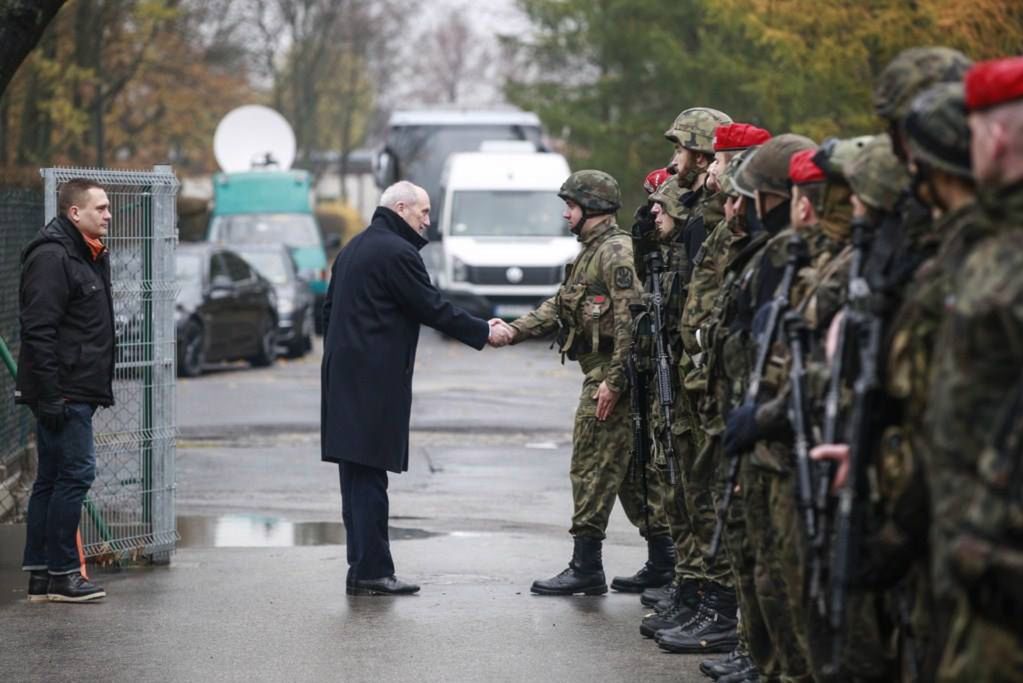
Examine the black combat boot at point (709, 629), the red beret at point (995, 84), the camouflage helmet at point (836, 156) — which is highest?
the red beret at point (995, 84)

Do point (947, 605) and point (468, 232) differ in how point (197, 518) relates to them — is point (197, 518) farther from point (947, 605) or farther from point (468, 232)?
point (468, 232)

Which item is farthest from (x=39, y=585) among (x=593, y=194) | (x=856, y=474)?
(x=856, y=474)

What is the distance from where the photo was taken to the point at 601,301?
9.17 m

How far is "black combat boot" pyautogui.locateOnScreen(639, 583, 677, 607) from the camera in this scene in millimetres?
8945

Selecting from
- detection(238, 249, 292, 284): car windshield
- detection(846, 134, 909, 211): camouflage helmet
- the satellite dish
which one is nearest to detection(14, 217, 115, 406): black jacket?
detection(846, 134, 909, 211): camouflage helmet

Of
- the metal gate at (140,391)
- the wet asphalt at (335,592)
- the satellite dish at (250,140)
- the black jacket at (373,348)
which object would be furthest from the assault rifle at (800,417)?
the satellite dish at (250,140)

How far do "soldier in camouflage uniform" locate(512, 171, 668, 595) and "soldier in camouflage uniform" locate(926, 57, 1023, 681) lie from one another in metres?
5.05

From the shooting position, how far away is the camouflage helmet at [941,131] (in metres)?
4.48

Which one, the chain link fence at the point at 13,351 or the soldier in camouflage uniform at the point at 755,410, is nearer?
the soldier in camouflage uniform at the point at 755,410

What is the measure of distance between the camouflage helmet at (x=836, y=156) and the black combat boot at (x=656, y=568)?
3.79 metres

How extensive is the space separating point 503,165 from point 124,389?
819 inches

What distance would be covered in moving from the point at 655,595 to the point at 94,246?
3098 mm

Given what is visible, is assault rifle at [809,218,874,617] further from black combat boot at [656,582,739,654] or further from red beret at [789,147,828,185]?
black combat boot at [656,582,739,654]

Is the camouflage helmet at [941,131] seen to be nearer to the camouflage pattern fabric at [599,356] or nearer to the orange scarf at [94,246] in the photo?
the camouflage pattern fabric at [599,356]
